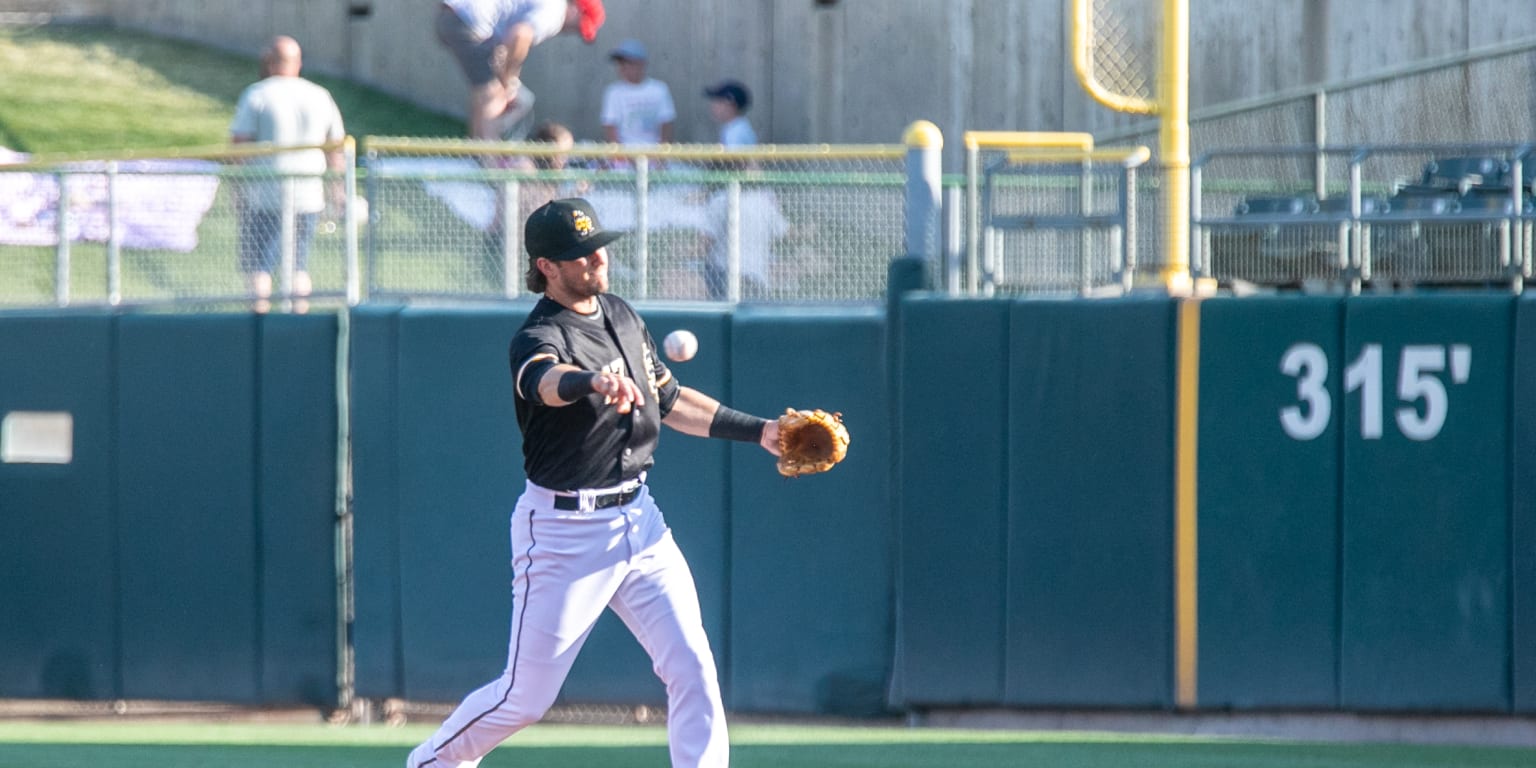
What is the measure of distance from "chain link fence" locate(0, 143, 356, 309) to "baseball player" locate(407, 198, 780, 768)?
300cm

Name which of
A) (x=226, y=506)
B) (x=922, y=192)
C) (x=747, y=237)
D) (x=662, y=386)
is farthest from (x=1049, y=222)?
(x=226, y=506)

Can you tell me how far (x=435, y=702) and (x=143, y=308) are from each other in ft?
7.22

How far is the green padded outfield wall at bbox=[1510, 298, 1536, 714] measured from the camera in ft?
22.4

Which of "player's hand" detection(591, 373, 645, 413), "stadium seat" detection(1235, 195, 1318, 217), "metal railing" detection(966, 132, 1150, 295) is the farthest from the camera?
"stadium seat" detection(1235, 195, 1318, 217)

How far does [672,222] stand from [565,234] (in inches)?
109

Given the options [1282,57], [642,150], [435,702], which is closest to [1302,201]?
[642,150]

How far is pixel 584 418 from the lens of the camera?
16.5 ft

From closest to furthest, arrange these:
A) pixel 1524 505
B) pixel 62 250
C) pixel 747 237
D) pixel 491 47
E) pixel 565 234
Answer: pixel 565 234
pixel 1524 505
pixel 747 237
pixel 62 250
pixel 491 47

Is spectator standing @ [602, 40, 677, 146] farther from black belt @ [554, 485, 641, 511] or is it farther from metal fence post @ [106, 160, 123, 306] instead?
black belt @ [554, 485, 641, 511]

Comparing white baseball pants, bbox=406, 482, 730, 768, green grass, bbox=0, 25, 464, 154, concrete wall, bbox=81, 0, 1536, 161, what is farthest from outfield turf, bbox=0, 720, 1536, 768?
green grass, bbox=0, 25, 464, 154

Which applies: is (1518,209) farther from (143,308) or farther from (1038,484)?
(143,308)

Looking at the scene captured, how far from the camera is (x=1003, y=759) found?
6.64m

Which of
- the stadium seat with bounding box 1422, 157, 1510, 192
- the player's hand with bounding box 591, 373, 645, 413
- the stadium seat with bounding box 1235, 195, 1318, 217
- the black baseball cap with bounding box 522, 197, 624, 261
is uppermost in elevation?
the stadium seat with bounding box 1422, 157, 1510, 192

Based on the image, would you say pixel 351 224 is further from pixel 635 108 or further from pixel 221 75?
pixel 221 75
